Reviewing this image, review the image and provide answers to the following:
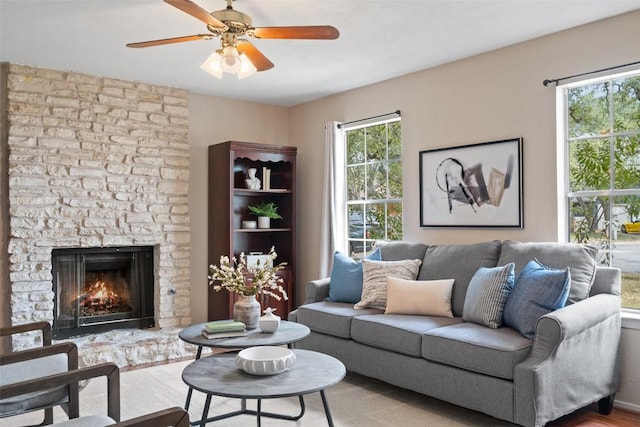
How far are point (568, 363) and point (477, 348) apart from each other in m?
0.49

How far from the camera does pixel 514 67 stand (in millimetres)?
4121

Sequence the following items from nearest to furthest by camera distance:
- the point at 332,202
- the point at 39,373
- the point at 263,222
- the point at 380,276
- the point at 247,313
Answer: the point at 39,373
the point at 247,313
the point at 380,276
the point at 332,202
the point at 263,222

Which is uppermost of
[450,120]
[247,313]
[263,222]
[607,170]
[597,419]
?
[450,120]

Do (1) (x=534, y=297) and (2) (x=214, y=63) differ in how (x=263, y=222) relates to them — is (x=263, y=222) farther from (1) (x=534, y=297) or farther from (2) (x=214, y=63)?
(1) (x=534, y=297)

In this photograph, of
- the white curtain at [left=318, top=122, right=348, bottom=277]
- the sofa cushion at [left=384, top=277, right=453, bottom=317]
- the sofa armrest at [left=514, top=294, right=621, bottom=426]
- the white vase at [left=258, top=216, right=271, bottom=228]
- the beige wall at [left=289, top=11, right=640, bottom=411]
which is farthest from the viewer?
the white vase at [left=258, top=216, right=271, bottom=228]

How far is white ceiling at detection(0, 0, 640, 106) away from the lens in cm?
338

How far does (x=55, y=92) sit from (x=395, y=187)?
128 inches

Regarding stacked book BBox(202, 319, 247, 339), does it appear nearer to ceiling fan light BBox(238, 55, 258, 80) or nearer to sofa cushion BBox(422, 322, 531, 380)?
sofa cushion BBox(422, 322, 531, 380)

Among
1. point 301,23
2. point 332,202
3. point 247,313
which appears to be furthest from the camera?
point 332,202

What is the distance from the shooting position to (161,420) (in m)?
1.76

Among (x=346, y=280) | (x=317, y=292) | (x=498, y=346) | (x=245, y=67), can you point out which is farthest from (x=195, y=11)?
(x=317, y=292)

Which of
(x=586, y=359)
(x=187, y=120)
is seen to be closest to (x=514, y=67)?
(x=586, y=359)

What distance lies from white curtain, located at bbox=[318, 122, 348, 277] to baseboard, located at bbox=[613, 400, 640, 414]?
9.39ft

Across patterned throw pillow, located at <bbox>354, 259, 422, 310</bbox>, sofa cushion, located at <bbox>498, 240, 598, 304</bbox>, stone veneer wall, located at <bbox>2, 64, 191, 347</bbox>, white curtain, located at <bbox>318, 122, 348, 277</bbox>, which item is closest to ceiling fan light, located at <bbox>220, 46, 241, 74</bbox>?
patterned throw pillow, located at <bbox>354, 259, 422, 310</bbox>
